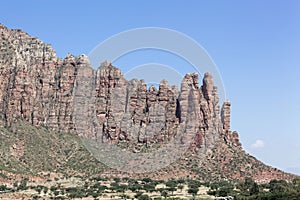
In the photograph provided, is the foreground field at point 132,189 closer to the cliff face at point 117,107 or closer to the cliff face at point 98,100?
the cliff face at point 117,107

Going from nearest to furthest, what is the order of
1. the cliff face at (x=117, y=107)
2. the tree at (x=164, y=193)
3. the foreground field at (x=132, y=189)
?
the foreground field at (x=132, y=189)
the tree at (x=164, y=193)
the cliff face at (x=117, y=107)

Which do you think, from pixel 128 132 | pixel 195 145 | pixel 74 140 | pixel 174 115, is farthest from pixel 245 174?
pixel 74 140

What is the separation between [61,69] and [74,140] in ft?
77.7

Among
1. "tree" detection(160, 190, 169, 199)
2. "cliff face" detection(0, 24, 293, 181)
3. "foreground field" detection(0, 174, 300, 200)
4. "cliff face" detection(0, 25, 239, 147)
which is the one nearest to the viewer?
"foreground field" detection(0, 174, 300, 200)

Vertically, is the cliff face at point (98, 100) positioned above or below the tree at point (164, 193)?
above

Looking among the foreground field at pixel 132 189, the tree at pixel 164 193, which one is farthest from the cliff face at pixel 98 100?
the tree at pixel 164 193

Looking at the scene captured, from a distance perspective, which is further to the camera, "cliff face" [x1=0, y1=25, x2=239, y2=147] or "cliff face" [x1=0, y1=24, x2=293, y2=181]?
"cliff face" [x1=0, y1=25, x2=239, y2=147]

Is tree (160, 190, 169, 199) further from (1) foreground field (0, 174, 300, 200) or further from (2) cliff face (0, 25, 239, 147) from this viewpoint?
(2) cliff face (0, 25, 239, 147)

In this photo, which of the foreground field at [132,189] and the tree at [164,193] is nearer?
the foreground field at [132,189]

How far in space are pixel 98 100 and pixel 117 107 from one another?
622 cm

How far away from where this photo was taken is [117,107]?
167 metres

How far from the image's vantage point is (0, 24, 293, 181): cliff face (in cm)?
14712

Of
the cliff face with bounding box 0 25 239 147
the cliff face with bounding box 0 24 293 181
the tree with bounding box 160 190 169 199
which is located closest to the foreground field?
the tree with bounding box 160 190 169 199

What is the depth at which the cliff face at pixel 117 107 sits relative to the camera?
147125mm
